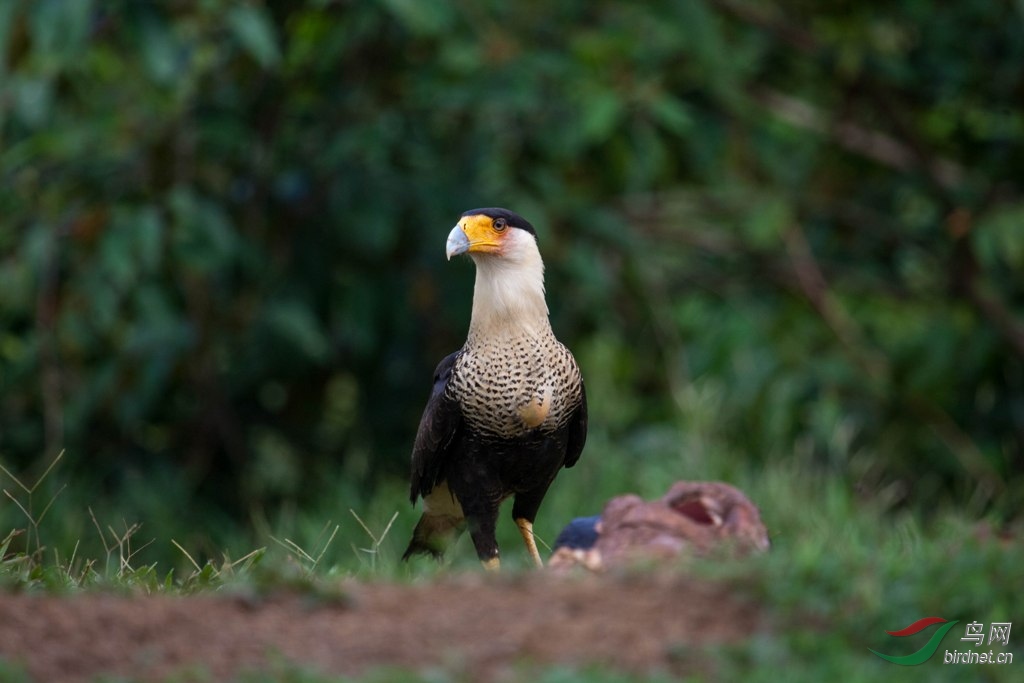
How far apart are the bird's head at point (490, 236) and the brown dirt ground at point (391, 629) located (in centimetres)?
154

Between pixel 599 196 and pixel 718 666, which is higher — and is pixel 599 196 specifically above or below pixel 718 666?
above

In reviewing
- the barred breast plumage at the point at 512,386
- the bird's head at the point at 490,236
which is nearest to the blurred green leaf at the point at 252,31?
the bird's head at the point at 490,236

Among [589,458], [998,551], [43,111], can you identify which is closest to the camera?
[998,551]

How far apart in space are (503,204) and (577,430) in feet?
7.06

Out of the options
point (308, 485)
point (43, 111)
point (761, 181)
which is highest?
point (43, 111)

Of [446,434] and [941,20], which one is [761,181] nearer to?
[941,20]

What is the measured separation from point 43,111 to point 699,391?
12.0 ft

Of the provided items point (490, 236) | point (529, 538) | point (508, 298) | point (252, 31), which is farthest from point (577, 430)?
point (252, 31)

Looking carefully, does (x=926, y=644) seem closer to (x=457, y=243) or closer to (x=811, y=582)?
(x=811, y=582)

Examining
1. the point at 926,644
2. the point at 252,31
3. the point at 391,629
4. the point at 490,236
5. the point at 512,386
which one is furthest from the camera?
the point at 252,31

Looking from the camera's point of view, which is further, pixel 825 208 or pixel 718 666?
pixel 825 208

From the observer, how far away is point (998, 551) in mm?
4117

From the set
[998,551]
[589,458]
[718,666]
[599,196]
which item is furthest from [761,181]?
[718,666]

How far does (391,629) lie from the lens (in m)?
3.41
